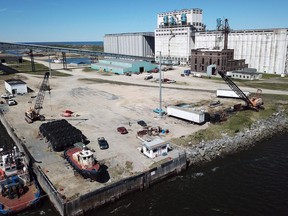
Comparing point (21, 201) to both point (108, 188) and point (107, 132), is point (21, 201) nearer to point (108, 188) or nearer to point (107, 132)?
point (108, 188)

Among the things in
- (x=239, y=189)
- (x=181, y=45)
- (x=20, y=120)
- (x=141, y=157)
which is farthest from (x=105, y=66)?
(x=239, y=189)

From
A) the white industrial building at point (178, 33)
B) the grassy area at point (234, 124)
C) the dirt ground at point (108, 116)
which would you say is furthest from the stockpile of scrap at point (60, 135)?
the white industrial building at point (178, 33)

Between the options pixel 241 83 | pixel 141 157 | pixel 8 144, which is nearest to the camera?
pixel 141 157

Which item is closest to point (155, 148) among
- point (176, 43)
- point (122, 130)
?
point (122, 130)

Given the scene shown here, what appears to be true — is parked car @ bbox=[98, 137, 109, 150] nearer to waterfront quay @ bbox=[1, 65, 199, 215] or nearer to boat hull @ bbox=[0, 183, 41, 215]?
waterfront quay @ bbox=[1, 65, 199, 215]

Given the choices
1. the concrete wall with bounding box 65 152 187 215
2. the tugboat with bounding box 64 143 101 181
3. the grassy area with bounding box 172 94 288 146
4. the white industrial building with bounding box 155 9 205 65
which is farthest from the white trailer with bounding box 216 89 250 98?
the white industrial building with bounding box 155 9 205 65

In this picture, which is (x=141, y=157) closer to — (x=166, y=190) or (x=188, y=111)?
(x=166, y=190)
